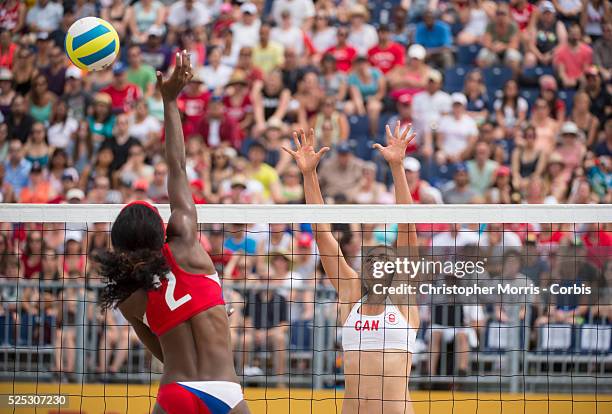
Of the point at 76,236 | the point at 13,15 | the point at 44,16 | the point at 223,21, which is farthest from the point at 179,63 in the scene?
→ the point at 13,15

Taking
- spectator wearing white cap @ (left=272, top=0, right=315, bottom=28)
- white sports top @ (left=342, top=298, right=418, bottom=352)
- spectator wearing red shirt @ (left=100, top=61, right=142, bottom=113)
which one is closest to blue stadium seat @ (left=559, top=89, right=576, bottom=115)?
spectator wearing white cap @ (left=272, top=0, right=315, bottom=28)

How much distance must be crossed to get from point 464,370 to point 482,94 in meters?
4.83

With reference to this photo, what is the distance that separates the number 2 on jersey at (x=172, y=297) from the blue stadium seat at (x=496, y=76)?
956 cm

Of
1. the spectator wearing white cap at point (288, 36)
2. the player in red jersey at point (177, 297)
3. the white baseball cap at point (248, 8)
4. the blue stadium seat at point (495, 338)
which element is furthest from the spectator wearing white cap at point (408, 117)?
the player in red jersey at point (177, 297)

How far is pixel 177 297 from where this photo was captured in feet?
16.7

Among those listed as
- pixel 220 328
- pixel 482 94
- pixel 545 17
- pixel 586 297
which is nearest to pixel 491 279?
pixel 586 297

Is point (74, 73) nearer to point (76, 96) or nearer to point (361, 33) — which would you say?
point (76, 96)

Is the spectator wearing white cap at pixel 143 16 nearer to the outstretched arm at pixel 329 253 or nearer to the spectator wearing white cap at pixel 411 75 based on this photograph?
the spectator wearing white cap at pixel 411 75

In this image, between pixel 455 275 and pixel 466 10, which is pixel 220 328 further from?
pixel 466 10

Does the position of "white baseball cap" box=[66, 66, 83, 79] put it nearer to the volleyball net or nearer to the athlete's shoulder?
the volleyball net

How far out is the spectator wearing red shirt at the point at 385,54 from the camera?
1405 centimetres

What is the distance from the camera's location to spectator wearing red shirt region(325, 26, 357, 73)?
14062 mm

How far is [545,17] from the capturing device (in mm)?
14523

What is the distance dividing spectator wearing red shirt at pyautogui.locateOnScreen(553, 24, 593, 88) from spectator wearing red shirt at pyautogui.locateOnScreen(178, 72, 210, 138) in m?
4.65
